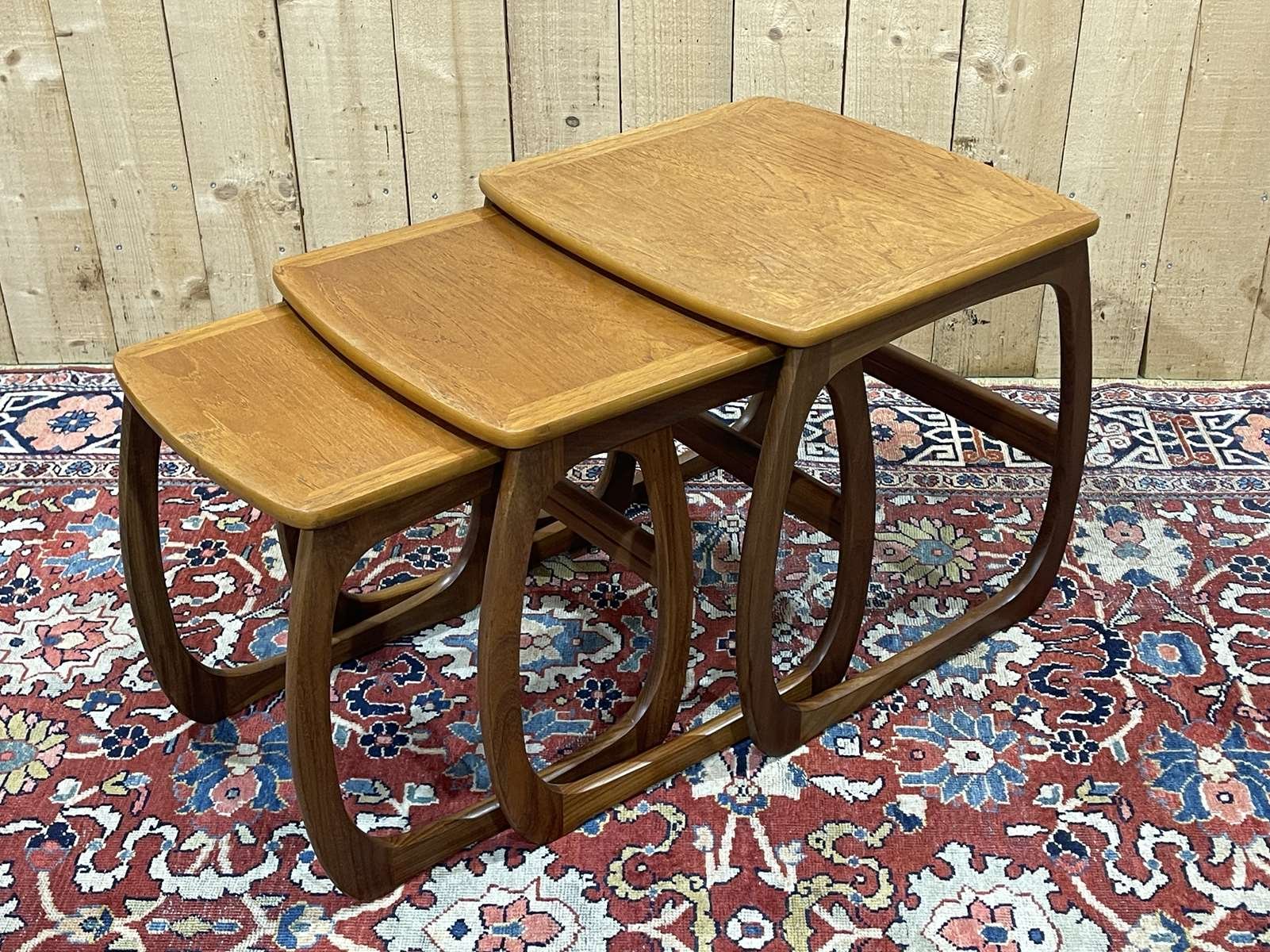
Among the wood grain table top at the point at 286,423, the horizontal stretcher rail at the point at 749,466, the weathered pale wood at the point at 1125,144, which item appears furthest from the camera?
the weathered pale wood at the point at 1125,144

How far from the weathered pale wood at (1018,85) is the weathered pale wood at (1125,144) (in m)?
0.02

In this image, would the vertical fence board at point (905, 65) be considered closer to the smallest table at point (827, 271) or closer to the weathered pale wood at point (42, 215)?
the smallest table at point (827, 271)

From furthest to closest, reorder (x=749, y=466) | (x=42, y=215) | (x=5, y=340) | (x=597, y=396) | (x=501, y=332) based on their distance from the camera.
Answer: (x=5, y=340)
(x=42, y=215)
(x=749, y=466)
(x=501, y=332)
(x=597, y=396)

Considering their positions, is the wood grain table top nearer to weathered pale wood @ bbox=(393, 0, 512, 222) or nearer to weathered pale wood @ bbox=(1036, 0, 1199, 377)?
weathered pale wood @ bbox=(393, 0, 512, 222)

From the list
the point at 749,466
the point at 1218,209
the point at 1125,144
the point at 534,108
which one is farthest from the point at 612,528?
the point at 1218,209

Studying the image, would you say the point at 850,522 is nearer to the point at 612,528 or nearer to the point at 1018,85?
the point at 612,528

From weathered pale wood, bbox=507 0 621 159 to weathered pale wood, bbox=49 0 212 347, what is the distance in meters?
0.51

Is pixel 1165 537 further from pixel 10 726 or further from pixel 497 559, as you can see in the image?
pixel 10 726

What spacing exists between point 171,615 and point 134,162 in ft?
2.89

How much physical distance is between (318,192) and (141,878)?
110 centimetres

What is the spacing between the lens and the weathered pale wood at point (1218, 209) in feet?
6.50

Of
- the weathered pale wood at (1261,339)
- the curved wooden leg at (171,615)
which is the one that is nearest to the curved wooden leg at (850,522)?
the curved wooden leg at (171,615)

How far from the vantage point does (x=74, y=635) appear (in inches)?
67.5

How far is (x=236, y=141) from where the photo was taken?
2.07 meters
